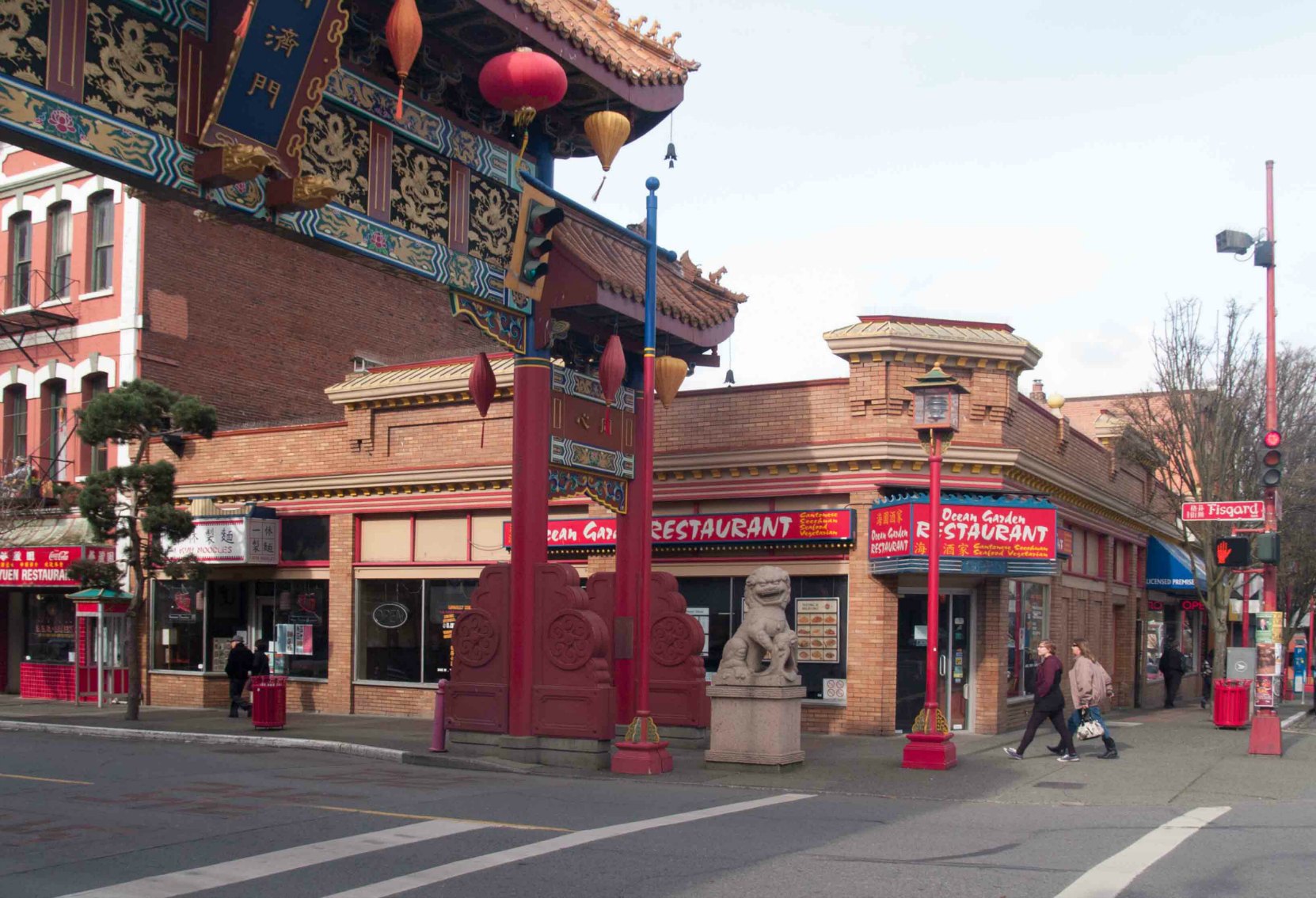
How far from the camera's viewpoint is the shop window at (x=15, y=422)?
30453 millimetres

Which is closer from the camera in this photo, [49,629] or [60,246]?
[60,246]

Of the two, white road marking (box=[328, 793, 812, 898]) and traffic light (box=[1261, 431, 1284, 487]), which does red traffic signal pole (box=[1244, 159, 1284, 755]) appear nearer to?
traffic light (box=[1261, 431, 1284, 487])

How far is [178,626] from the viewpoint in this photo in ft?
92.0

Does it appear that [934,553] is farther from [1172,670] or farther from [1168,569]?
[1168,569]

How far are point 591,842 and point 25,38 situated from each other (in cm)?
761

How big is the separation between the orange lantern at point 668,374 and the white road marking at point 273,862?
25.8 feet

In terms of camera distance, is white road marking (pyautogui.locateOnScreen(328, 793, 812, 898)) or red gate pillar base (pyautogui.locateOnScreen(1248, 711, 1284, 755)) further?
red gate pillar base (pyautogui.locateOnScreen(1248, 711, 1284, 755))

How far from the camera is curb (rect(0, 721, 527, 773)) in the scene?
648 inches

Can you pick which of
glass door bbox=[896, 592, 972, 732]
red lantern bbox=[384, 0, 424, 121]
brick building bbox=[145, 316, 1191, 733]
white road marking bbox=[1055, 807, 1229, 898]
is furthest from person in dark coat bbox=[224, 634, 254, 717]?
white road marking bbox=[1055, 807, 1229, 898]

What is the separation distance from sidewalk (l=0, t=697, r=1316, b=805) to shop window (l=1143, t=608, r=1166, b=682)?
25.2 ft

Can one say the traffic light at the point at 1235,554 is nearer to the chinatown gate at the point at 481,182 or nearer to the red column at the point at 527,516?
the chinatown gate at the point at 481,182

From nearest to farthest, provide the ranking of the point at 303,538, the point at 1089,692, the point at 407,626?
1. the point at 1089,692
2. the point at 407,626
3. the point at 303,538

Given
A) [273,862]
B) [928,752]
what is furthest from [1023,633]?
[273,862]

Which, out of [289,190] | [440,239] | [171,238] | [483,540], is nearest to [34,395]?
[171,238]
